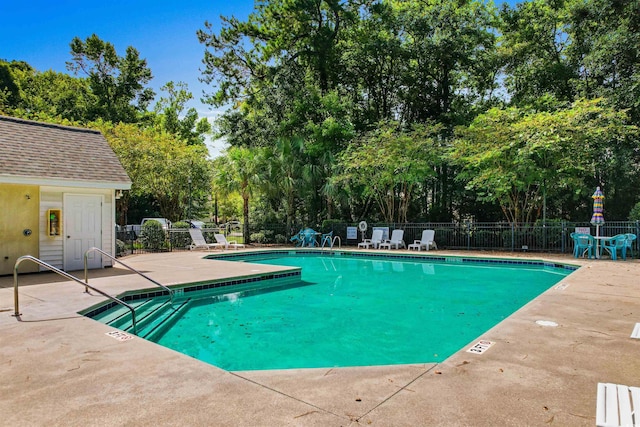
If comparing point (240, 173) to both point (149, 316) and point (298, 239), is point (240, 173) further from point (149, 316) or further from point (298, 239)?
point (149, 316)

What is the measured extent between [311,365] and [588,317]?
337 centimetres

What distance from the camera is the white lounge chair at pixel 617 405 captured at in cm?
228

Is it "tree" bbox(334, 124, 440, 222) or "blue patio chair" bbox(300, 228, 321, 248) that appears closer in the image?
"tree" bbox(334, 124, 440, 222)

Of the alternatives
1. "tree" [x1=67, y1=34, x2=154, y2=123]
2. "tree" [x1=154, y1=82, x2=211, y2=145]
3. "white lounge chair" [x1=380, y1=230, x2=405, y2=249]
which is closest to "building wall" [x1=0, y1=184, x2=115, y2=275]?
"white lounge chair" [x1=380, y1=230, x2=405, y2=249]

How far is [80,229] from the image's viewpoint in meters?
9.84

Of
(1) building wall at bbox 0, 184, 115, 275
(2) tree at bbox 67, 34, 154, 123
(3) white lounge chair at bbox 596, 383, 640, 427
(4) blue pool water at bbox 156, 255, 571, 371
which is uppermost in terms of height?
(2) tree at bbox 67, 34, 154, 123

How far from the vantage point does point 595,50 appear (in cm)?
1692

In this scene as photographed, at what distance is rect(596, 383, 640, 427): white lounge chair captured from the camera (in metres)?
2.28

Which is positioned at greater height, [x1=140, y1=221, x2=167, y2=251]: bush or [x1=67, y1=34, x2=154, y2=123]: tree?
[x1=67, y1=34, x2=154, y2=123]: tree

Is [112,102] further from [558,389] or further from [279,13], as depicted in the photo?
[558,389]

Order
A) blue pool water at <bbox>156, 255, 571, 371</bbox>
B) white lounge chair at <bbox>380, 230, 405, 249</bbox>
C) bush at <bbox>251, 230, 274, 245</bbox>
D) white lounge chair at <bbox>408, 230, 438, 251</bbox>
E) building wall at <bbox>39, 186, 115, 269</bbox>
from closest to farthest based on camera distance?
1. blue pool water at <bbox>156, 255, 571, 371</bbox>
2. building wall at <bbox>39, 186, 115, 269</bbox>
3. white lounge chair at <bbox>408, 230, 438, 251</bbox>
4. white lounge chair at <bbox>380, 230, 405, 249</bbox>
5. bush at <bbox>251, 230, 274, 245</bbox>

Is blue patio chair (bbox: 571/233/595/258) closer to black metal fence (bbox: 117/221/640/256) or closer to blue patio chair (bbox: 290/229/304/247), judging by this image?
black metal fence (bbox: 117/221/640/256)

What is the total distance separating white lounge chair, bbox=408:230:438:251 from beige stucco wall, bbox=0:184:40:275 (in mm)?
12505

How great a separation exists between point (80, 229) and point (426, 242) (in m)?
11.9
